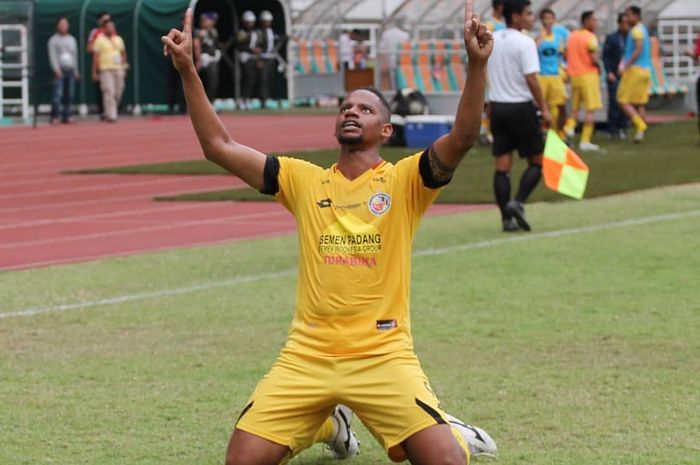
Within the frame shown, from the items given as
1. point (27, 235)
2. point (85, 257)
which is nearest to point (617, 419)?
point (85, 257)

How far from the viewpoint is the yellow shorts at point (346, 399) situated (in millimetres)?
6164

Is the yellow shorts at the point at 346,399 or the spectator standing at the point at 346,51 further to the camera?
the spectator standing at the point at 346,51

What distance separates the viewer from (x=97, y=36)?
37250mm

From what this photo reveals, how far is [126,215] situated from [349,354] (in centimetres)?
1150

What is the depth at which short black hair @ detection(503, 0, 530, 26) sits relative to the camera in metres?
15.5

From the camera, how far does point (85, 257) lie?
14117 millimetres

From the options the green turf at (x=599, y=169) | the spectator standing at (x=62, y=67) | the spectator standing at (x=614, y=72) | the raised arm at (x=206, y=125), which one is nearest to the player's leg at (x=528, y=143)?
the green turf at (x=599, y=169)

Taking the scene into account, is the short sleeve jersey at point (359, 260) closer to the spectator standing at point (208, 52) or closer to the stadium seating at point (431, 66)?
the stadium seating at point (431, 66)

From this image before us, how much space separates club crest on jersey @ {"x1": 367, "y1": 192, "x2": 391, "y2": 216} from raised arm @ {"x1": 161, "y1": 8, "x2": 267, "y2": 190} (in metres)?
0.51

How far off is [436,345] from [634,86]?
1838cm

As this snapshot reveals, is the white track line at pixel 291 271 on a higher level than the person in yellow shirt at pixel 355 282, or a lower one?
lower

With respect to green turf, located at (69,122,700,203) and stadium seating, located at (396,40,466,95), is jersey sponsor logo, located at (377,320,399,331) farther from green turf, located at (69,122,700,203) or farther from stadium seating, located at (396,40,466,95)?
stadium seating, located at (396,40,466,95)

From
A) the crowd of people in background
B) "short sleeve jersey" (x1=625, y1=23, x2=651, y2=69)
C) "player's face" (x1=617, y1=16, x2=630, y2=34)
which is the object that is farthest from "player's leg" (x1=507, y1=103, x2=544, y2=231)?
"player's face" (x1=617, y1=16, x2=630, y2=34)

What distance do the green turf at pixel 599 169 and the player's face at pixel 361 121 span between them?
11.8m
